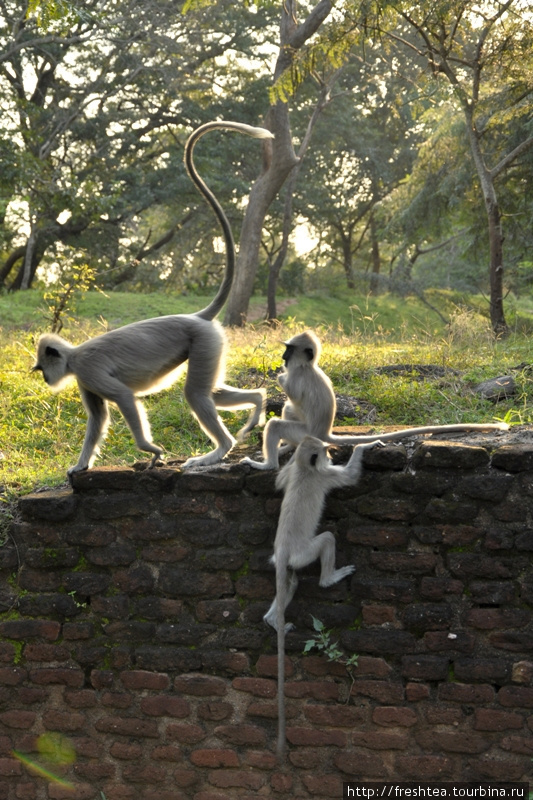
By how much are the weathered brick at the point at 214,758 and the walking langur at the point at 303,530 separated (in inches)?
11.0

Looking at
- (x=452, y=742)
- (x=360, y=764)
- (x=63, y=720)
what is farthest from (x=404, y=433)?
(x=63, y=720)

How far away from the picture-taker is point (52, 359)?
4.47 meters

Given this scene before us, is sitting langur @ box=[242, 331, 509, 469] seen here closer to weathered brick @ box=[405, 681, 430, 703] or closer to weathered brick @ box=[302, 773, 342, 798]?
weathered brick @ box=[405, 681, 430, 703]

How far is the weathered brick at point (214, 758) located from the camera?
3.88 metres

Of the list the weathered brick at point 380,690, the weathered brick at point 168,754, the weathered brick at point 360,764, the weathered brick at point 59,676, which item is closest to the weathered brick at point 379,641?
the weathered brick at point 380,690

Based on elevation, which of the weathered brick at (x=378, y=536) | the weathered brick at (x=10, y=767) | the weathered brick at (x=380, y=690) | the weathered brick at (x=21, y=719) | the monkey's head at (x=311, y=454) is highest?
the monkey's head at (x=311, y=454)

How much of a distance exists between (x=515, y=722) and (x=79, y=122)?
18.3 m

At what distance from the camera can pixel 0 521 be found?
14.5 ft

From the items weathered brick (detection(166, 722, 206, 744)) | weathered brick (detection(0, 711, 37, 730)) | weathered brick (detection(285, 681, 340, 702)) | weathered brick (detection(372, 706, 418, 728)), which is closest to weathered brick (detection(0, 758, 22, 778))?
weathered brick (detection(0, 711, 37, 730))

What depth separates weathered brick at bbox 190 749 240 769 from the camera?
388cm

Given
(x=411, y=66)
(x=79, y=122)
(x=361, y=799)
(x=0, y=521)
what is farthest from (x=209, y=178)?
(x=361, y=799)

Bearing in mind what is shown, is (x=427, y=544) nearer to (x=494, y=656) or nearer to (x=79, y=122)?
(x=494, y=656)

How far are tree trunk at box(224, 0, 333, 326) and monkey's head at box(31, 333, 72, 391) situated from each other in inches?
323

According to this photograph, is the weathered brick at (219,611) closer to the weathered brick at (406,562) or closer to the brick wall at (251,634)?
the brick wall at (251,634)
